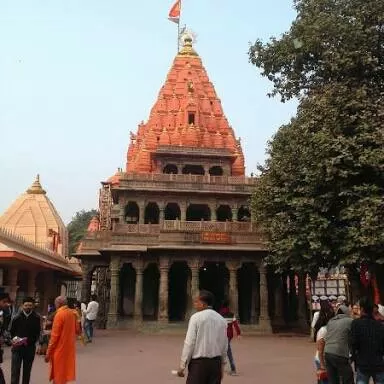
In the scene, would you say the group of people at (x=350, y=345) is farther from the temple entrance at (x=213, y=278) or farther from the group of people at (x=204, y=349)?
the temple entrance at (x=213, y=278)

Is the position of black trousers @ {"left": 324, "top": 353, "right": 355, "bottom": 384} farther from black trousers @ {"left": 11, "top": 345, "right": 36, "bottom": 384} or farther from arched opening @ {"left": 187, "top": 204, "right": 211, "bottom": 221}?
arched opening @ {"left": 187, "top": 204, "right": 211, "bottom": 221}

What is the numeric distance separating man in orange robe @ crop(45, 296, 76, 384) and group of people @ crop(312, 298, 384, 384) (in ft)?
12.4

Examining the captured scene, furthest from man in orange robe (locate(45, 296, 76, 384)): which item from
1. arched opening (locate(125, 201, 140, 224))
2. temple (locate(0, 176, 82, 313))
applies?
arched opening (locate(125, 201, 140, 224))

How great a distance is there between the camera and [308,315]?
31.3m

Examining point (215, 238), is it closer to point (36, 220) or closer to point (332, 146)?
point (332, 146)

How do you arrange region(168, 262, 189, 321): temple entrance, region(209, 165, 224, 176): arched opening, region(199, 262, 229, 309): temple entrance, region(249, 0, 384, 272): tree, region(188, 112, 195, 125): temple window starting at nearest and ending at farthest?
region(249, 0, 384, 272): tree
region(199, 262, 229, 309): temple entrance
region(168, 262, 189, 321): temple entrance
region(209, 165, 224, 176): arched opening
region(188, 112, 195, 125): temple window

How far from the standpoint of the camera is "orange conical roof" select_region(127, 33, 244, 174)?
3581 centimetres

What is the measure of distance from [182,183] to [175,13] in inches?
1038

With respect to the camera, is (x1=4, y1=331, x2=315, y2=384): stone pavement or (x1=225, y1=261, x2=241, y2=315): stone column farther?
(x1=225, y1=261, x2=241, y2=315): stone column

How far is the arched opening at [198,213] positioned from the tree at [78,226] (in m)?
31.9

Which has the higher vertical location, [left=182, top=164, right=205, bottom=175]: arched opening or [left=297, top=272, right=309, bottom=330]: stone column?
[left=182, top=164, right=205, bottom=175]: arched opening

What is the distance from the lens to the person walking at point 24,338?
26.3 ft

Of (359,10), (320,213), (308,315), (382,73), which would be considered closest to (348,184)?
(320,213)

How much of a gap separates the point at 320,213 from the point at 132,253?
12630 millimetres
